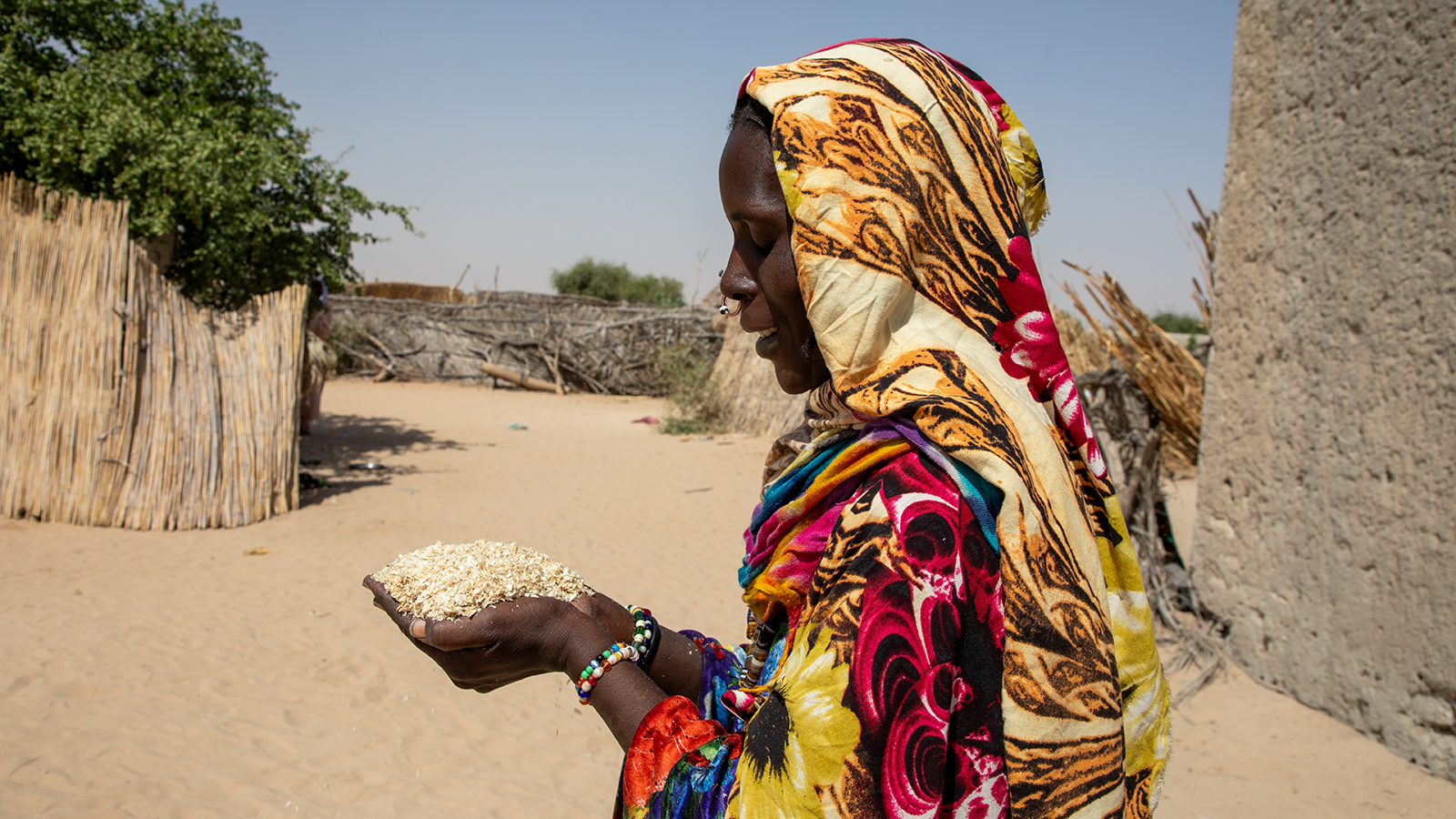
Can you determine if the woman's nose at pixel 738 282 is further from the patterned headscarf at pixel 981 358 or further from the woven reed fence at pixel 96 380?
the woven reed fence at pixel 96 380

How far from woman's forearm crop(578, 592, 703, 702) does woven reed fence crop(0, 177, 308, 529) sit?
6336mm

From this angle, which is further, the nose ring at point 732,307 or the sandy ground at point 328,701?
the sandy ground at point 328,701

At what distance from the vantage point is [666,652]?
59.3 inches

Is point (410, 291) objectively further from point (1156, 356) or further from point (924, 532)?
point (924, 532)

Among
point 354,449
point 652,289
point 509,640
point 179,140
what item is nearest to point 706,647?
point 509,640

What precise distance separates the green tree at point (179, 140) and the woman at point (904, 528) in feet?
25.9

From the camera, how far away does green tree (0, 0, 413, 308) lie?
23.7 ft

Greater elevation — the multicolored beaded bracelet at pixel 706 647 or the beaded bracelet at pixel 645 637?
the beaded bracelet at pixel 645 637

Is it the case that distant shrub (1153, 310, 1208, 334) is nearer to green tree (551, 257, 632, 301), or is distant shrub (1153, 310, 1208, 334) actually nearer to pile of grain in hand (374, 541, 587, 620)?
green tree (551, 257, 632, 301)

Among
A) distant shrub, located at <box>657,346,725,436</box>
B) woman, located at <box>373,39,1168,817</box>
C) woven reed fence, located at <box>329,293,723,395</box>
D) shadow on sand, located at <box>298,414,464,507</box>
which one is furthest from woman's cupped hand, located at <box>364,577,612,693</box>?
woven reed fence, located at <box>329,293,723,395</box>

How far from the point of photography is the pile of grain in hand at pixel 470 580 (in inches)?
50.6

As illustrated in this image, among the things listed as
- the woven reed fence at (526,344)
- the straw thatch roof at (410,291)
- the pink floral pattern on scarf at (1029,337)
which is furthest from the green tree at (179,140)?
the straw thatch roof at (410,291)

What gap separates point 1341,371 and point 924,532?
336 centimetres

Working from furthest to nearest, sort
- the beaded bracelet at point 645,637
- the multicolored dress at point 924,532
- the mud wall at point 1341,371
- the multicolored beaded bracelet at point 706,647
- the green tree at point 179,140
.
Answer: the green tree at point 179,140 < the mud wall at point 1341,371 < the multicolored beaded bracelet at point 706,647 < the beaded bracelet at point 645,637 < the multicolored dress at point 924,532
